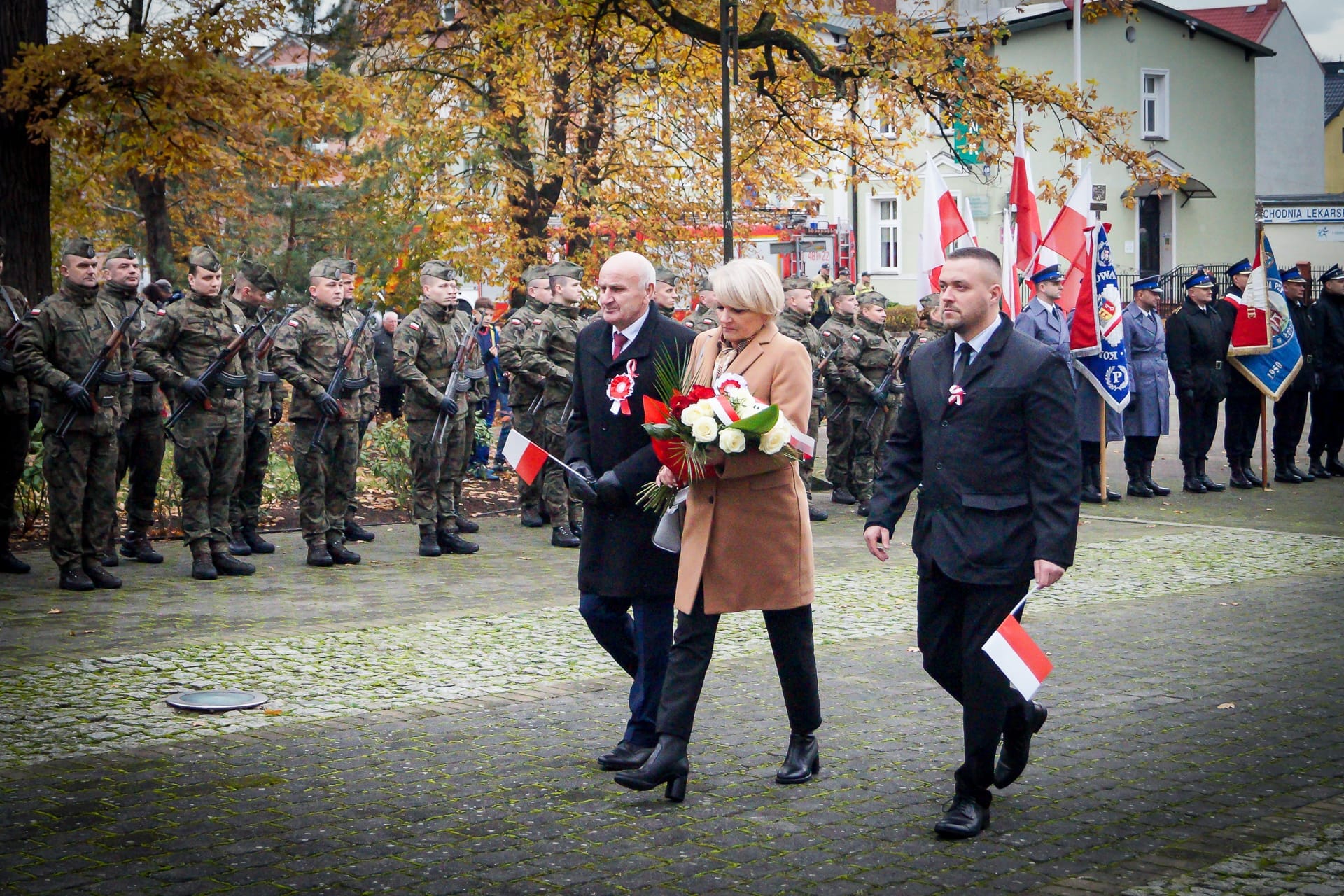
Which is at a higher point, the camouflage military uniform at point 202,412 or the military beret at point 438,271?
the military beret at point 438,271

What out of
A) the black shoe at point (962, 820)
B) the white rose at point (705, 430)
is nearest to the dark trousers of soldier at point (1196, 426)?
the black shoe at point (962, 820)

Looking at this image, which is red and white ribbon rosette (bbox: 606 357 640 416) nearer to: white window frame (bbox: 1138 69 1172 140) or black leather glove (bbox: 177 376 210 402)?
black leather glove (bbox: 177 376 210 402)

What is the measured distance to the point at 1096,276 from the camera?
590 inches

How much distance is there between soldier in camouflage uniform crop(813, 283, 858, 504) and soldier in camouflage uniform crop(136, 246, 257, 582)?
639cm

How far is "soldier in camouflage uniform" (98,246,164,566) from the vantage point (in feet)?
35.0

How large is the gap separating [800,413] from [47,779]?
323 centimetres

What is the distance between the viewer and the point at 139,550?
Result: 447 inches

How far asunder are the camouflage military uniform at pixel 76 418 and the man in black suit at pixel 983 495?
6.92 m

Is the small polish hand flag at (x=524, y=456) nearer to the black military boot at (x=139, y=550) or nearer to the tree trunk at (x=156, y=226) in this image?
the black military boot at (x=139, y=550)

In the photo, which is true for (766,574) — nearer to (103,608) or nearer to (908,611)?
(908,611)

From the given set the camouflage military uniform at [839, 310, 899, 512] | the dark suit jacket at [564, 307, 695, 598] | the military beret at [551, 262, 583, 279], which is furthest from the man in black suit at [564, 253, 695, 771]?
the camouflage military uniform at [839, 310, 899, 512]

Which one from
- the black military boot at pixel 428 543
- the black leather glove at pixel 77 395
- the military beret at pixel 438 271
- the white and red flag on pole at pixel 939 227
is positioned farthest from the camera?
the white and red flag on pole at pixel 939 227

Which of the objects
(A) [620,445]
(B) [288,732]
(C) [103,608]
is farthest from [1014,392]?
(C) [103,608]

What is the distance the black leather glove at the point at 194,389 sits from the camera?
34.3 feet
